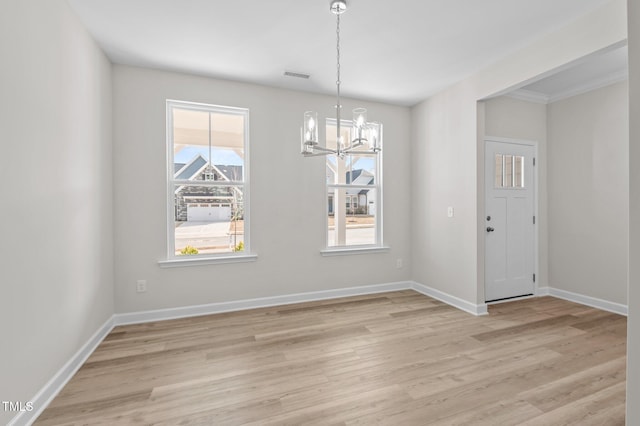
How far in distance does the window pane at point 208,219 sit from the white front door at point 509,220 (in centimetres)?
320

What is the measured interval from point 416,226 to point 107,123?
4025 millimetres

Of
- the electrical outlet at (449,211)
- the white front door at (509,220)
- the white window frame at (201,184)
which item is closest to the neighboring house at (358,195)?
the electrical outlet at (449,211)

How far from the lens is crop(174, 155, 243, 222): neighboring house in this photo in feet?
11.5

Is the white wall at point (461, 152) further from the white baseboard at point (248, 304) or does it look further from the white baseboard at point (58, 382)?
the white baseboard at point (58, 382)

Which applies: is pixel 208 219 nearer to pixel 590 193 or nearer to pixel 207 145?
pixel 207 145

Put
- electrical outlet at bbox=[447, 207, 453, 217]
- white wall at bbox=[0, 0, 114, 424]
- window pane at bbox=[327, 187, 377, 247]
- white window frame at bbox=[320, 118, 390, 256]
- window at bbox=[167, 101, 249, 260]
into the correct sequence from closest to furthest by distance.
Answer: white wall at bbox=[0, 0, 114, 424], window at bbox=[167, 101, 249, 260], electrical outlet at bbox=[447, 207, 453, 217], white window frame at bbox=[320, 118, 390, 256], window pane at bbox=[327, 187, 377, 247]

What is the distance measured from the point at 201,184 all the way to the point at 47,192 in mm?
1645

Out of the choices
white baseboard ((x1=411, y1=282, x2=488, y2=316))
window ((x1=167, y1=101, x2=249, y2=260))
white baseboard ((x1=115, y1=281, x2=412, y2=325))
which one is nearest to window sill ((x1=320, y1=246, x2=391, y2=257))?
white baseboard ((x1=115, y1=281, x2=412, y2=325))

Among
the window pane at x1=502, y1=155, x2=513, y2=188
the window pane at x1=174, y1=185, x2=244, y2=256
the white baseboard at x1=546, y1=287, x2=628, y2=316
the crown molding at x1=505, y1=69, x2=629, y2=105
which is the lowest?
the white baseboard at x1=546, y1=287, x2=628, y2=316

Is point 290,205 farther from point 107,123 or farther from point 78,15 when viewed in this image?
point 78,15

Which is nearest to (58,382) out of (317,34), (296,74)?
(317,34)

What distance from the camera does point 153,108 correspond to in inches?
130

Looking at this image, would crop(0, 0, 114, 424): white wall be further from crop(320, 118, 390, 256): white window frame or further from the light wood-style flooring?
crop(320, 118, 390, 256): white window frame

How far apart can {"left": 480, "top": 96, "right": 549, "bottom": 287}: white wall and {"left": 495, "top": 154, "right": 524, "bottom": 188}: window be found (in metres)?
0.29
